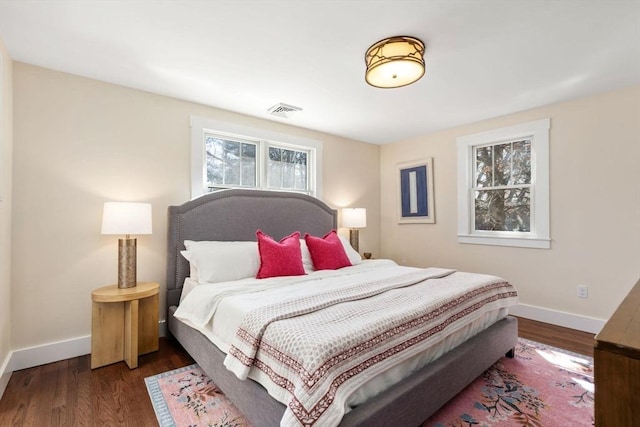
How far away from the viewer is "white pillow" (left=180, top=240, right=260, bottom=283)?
102 inches

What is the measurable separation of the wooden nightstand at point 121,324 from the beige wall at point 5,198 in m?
0.52

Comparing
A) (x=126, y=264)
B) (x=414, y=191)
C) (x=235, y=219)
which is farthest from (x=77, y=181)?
(x=414, y=191)

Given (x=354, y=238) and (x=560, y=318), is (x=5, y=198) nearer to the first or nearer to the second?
(x=354, y=238)

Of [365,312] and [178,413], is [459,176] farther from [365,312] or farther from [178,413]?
[178,413]

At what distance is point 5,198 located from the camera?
7.04 ft

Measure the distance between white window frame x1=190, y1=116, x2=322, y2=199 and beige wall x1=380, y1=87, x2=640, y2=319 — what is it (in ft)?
7.09

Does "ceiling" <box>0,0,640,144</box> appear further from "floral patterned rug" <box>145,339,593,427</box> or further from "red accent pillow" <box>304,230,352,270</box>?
"floral patterned rug" <box>145,339,593,427</box>

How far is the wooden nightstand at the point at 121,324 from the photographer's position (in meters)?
2.30

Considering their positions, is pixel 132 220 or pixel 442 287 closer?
pixel 442 287

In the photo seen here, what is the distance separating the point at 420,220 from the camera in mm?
4543

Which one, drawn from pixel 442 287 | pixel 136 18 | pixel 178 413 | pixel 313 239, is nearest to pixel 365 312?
pixel 442 287

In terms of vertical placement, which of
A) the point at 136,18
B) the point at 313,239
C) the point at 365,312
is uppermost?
the point at 136,18

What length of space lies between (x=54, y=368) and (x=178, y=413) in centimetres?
134

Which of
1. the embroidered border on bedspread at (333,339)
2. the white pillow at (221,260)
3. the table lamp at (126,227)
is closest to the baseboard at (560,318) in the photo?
the embroidered border on bedspread at (333,339)
